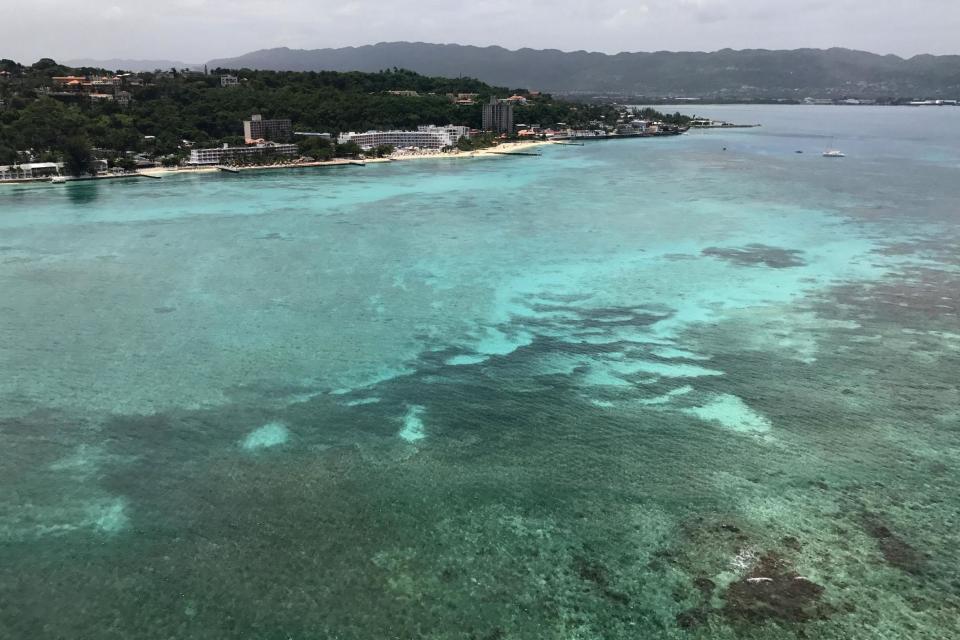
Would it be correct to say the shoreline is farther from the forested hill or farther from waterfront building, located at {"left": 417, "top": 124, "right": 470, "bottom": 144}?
waterfront building, located at {"left": 417, "top": 124, "right": 470, "bottom": 144}

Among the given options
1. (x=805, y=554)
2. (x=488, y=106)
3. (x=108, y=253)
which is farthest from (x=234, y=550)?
(x=488, y=106)

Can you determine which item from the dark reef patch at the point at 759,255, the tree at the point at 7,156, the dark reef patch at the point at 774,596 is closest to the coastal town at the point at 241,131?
the tree at the point at 7,156

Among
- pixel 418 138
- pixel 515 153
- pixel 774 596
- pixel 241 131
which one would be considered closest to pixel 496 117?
pixel 418 138

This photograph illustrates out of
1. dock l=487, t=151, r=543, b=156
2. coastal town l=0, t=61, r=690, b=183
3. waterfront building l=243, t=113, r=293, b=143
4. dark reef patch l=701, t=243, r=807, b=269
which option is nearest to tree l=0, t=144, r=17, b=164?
coastal town l=0, t=61, r=690, b=183

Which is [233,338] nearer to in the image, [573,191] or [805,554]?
[805,554]

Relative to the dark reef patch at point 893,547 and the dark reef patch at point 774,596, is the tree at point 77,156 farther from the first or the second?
the dark reef patch at point 893,547

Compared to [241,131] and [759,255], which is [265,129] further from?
[759,255]
